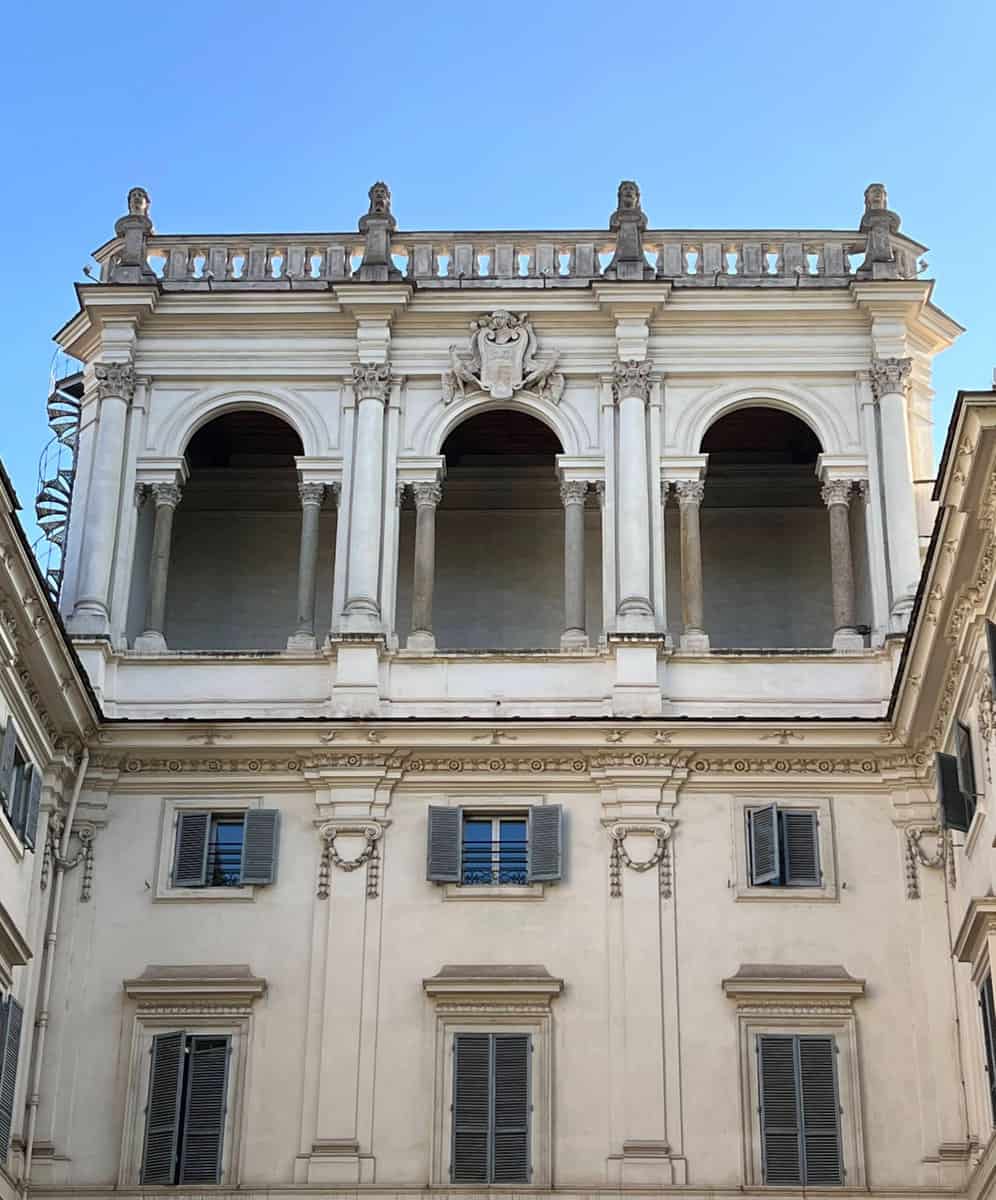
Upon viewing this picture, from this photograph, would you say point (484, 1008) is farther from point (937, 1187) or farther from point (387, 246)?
point (387, 246)

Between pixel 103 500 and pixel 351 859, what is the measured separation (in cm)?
732

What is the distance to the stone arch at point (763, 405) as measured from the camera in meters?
34.6

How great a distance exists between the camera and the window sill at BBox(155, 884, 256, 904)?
1209 inches

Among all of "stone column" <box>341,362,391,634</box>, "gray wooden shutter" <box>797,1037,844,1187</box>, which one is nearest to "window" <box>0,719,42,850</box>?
"stone column" <box>341,362,391,634</box>

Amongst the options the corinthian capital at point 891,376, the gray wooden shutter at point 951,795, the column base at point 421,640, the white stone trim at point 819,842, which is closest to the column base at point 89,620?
the column base at point 421,640

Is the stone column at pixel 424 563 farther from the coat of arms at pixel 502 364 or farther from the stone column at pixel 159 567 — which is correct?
the stone column at pixel 159 567

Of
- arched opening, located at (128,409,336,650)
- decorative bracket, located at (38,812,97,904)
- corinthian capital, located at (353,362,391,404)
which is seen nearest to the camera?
decorative bracket, located at (38,812,97,904)

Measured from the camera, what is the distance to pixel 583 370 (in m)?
35.0

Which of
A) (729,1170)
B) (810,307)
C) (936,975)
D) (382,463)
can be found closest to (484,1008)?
(729,1170)

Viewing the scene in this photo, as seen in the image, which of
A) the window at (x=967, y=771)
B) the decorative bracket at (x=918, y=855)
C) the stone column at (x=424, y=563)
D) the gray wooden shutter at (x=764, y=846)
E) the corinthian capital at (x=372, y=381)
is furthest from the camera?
the corinthian capital at (x=372, y=381)

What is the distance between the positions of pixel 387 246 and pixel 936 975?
14.7m

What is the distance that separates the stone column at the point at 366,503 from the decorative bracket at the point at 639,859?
16.0 ft

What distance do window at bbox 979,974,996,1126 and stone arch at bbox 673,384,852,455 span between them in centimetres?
1035

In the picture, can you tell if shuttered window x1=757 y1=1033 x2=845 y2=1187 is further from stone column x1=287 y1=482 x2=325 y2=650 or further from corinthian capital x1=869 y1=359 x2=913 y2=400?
corinthian capital x1=869 y1=359 x2=913 y2=400
